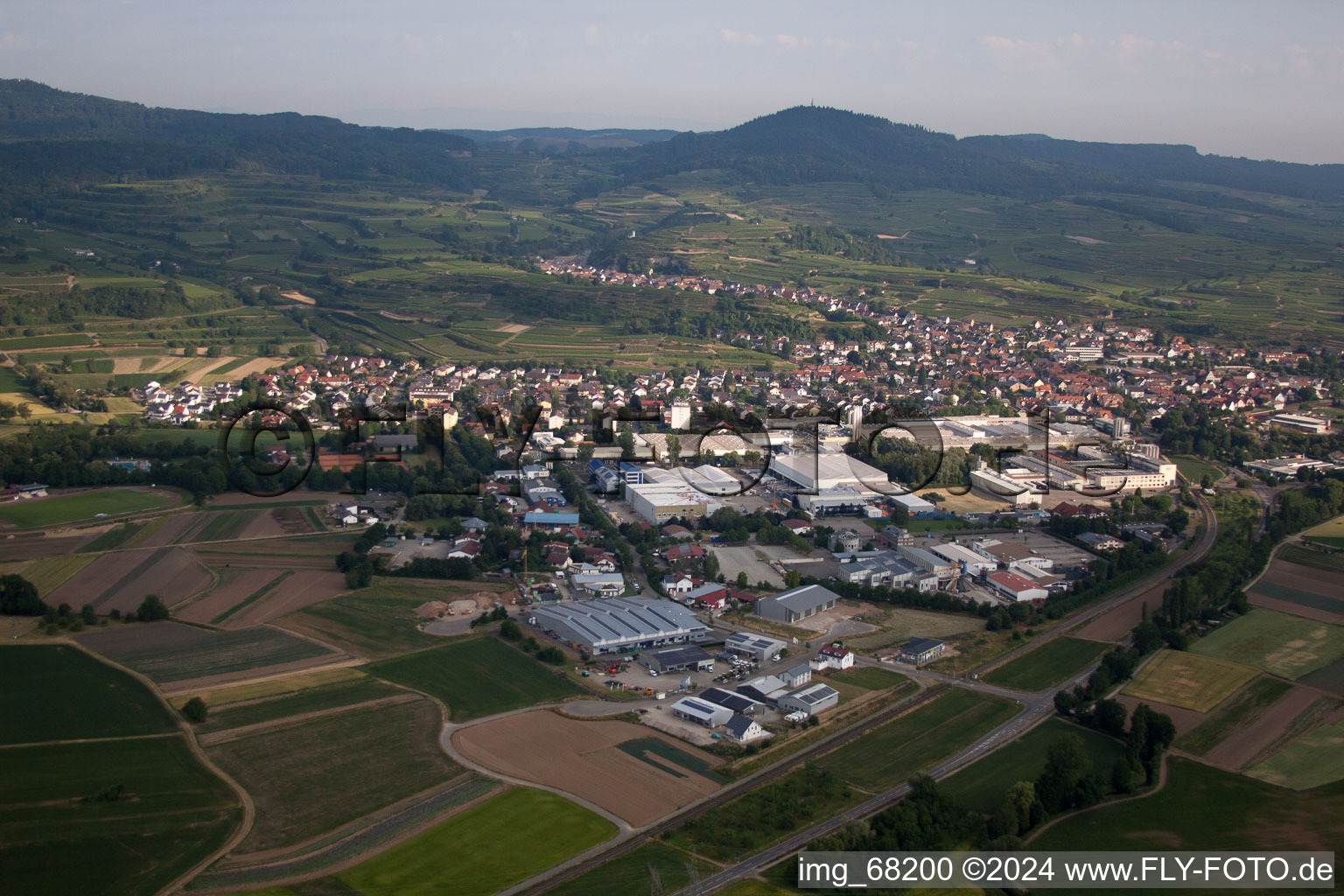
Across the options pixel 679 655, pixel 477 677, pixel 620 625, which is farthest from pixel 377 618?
pixel 679 655

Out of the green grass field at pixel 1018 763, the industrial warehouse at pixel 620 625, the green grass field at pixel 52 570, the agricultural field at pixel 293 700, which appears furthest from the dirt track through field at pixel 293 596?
the green grass field at pixel 1018 763

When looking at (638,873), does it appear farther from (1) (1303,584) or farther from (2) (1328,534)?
(2) (1328,534)

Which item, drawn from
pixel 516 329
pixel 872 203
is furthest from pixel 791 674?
pixel 872 203

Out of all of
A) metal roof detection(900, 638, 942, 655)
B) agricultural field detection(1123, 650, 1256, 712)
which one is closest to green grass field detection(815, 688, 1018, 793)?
metal roof detection(900, 638, 942, 655)

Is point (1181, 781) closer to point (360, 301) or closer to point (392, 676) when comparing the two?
point (392, 676)

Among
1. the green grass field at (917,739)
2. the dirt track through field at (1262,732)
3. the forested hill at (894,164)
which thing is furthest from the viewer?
the forested hill at (894,164)

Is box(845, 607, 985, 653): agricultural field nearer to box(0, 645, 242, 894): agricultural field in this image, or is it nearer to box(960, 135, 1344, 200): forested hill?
box(0, 645, 242, 894): agricultural field

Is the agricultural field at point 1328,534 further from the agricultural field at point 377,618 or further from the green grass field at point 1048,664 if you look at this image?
the agricultural field at point 377,618
